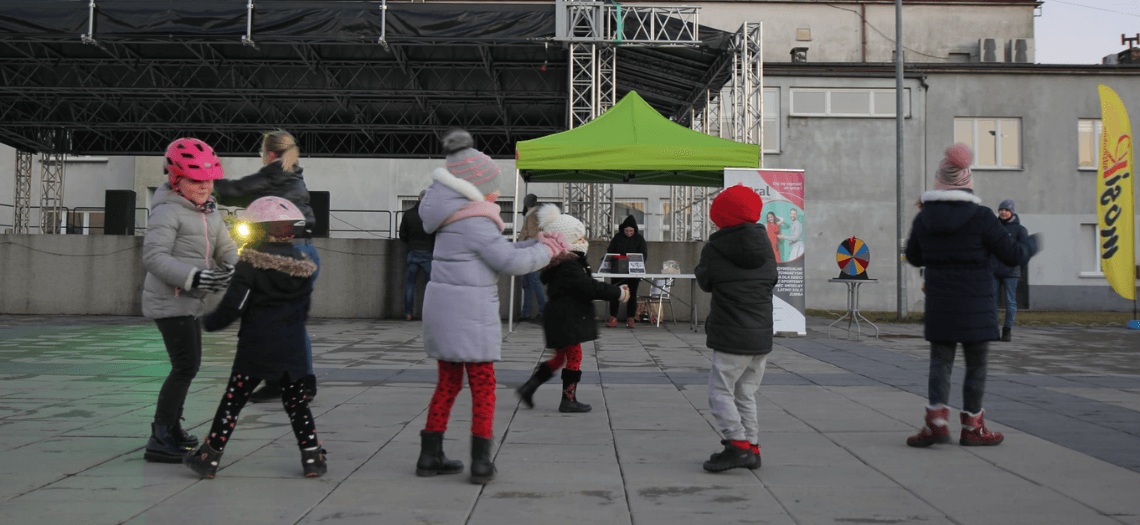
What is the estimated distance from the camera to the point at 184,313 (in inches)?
162

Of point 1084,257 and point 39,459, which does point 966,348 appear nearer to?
point 39,459

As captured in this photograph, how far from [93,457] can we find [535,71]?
16413mm

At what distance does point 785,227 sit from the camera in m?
11.2

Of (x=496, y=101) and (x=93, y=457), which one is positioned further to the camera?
(x=496, y=101)

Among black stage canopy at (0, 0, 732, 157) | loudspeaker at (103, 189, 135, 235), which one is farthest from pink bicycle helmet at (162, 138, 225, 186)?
loudspeaker at (103, 189, 135, 235)

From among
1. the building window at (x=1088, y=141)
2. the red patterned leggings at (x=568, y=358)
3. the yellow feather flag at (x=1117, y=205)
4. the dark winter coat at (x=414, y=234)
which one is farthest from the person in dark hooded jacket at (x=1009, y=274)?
the building window at (x=1088, y=141)

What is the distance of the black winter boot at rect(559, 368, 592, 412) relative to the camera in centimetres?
570

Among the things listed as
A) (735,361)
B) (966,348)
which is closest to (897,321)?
(966,348)

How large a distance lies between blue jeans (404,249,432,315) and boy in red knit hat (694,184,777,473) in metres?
9.76

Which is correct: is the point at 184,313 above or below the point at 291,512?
above

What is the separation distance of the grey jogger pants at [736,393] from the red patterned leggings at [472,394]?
1.06 meters

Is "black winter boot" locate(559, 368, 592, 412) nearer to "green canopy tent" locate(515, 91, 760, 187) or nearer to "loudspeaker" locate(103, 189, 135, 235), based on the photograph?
"green canopy tent" locate(515, 91, 760, 187)

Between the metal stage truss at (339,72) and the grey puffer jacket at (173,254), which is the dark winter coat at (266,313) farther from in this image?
the metal stage truss at (339,72)

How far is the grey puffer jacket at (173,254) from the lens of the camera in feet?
13.1
